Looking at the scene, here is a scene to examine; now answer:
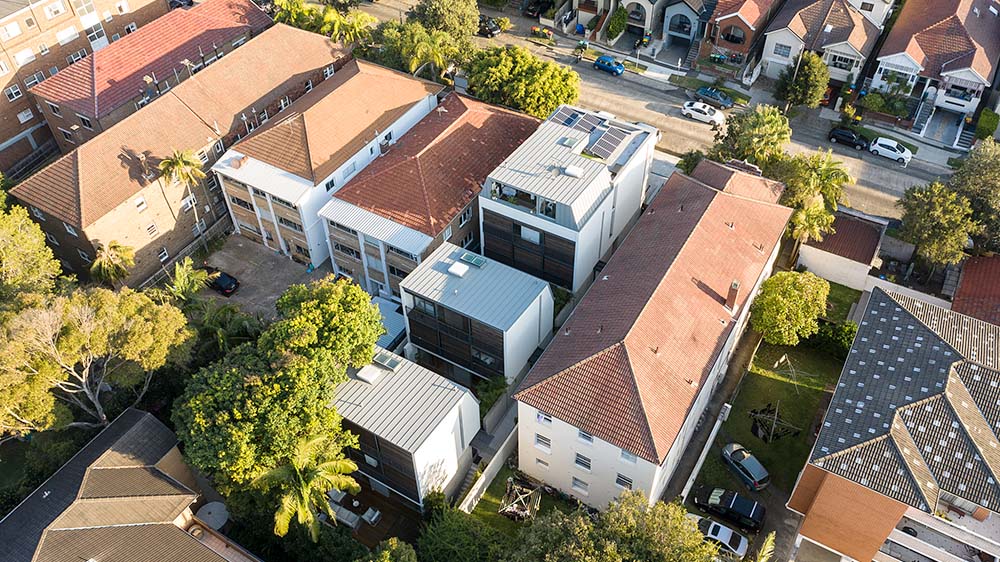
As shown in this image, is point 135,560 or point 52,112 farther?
point 52,112

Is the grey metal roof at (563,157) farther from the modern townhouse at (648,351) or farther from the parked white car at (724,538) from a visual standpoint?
the parked white car at (724,538)

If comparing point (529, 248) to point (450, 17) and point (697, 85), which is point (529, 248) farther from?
point (697, 85)

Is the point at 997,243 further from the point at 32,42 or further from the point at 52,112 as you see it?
the point at 32,42

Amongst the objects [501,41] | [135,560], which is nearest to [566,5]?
[501,41]

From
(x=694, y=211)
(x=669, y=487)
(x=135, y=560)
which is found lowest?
(x=669, y=487)

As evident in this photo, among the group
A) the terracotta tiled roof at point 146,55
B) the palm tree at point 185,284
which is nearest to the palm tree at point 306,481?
the palm tree at point 185,284
